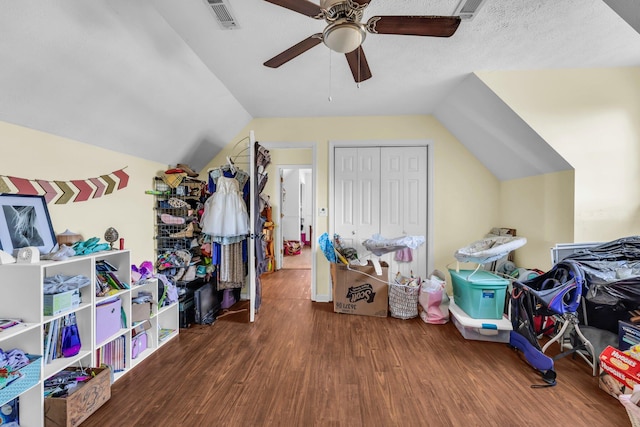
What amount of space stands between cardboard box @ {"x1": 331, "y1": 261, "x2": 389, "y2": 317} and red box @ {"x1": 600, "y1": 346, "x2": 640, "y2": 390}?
172cm

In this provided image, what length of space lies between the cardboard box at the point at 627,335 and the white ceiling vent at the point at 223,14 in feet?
11.3

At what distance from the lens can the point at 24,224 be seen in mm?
1642

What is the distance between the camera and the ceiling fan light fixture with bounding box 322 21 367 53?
1215 mm

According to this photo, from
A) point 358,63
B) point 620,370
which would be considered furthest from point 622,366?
point 358,63

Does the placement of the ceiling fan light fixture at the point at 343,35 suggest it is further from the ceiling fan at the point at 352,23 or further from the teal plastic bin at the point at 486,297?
the teal plastic bin at the point at 486,297

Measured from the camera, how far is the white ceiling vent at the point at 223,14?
5.05ft

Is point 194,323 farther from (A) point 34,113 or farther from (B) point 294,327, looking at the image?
(A) point 34,113

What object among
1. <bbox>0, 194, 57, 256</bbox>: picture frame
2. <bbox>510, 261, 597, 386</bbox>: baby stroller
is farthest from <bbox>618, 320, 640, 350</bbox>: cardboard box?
<bbox>0, 194, 57, 256</bbox>: picture frame

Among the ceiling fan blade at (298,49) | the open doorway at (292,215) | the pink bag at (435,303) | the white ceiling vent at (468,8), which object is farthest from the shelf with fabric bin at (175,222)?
the open doorway at (292,215)

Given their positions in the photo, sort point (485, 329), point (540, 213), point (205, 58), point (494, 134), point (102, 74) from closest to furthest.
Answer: point (102, 74)
point (205, 58)
point (485, 329)
point (540, 213)
point (494, 134)

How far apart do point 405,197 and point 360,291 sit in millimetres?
1421

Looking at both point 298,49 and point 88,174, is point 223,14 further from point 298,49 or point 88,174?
point 88,174

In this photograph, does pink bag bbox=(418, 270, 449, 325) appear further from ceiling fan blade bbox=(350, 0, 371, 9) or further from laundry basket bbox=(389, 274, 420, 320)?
ceiling fan blade bbox=(350, 0, 371, 9)

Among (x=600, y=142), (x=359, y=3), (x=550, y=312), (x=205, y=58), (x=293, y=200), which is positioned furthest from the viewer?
(x=293, y=200)
